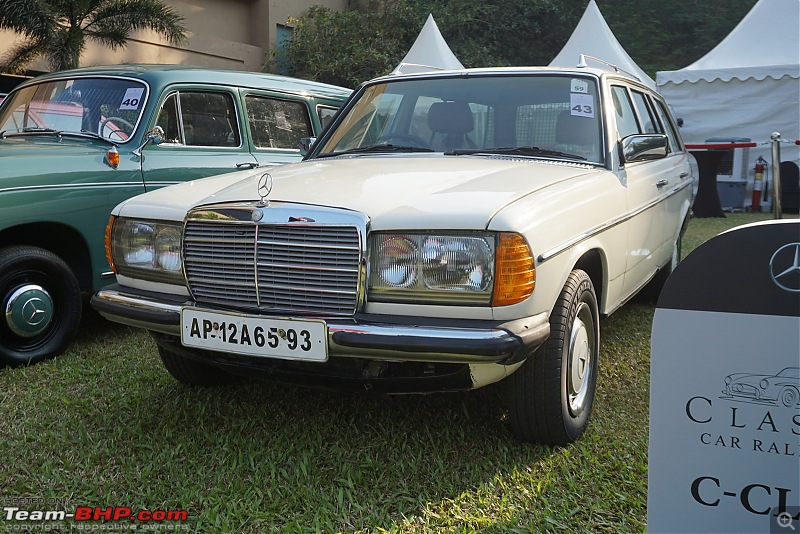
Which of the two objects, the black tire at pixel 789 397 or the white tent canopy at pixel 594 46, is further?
the white tent canopy at pixel 594 46

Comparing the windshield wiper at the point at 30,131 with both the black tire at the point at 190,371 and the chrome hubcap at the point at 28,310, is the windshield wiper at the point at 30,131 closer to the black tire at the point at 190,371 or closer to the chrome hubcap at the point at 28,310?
the chrome hubcap at the point at 28,310

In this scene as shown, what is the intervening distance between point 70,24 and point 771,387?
1377 cm

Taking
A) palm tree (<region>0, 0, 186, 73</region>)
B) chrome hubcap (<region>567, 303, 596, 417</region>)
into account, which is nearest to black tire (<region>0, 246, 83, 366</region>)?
chrome hubcap (<region>567, 303, 596, 417</region>)

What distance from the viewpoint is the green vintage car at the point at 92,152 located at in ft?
12.9

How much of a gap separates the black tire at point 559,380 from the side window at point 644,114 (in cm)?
185

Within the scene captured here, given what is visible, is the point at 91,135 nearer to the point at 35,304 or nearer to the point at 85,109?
the point at 85,109

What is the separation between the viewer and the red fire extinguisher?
12.9 m

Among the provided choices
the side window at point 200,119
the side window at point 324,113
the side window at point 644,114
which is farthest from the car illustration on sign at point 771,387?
the side window at point 324,113

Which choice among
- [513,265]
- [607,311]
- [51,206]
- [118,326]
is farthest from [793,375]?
Result: [118,326]

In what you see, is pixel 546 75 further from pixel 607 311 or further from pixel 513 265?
pixel 513 265

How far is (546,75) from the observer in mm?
3693

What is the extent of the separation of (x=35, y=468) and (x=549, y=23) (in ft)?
77.0

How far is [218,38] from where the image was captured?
17.0m

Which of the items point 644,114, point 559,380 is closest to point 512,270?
point 559,380
